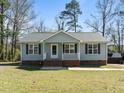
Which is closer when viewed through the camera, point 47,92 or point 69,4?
point 47,92

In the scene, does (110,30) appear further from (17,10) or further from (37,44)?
(37,44)

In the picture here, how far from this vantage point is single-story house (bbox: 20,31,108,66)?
Result: 34.9m

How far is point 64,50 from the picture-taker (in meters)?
35.5

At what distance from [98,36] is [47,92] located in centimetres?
2618

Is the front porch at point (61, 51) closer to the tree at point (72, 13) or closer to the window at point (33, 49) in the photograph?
the window at point (33, 49)

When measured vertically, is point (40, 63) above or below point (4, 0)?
below

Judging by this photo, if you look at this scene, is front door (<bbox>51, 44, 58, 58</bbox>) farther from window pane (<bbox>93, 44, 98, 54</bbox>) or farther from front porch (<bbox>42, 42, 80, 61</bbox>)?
window pane (<bbox>93, 44, 98, 54</bbox>)

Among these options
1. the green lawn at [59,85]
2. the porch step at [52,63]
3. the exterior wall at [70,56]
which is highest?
the exterior wall at [70,56]

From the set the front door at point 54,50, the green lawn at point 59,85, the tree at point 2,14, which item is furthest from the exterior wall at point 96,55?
the tree at point 2,14

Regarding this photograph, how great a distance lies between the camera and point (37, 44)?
36.0m

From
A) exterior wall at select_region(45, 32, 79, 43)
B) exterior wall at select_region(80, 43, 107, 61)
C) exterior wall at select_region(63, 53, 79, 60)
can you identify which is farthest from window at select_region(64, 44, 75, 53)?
exterior wall at select_region(80, 43, 107, 61)

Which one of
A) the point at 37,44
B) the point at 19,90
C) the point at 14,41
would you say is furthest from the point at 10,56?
the point at 19,90

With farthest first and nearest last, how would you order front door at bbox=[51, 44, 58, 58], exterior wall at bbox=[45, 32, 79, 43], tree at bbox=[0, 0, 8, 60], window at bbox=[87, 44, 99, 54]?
tree at bbox=[0, 0, 8, 60] < window at bbox=[87, 44, 99, 54] < front door at bbox=[51, 44, 58, 58] < exterior wall at bbox=[45, 32, 79, 43]

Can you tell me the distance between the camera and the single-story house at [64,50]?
115 feet
